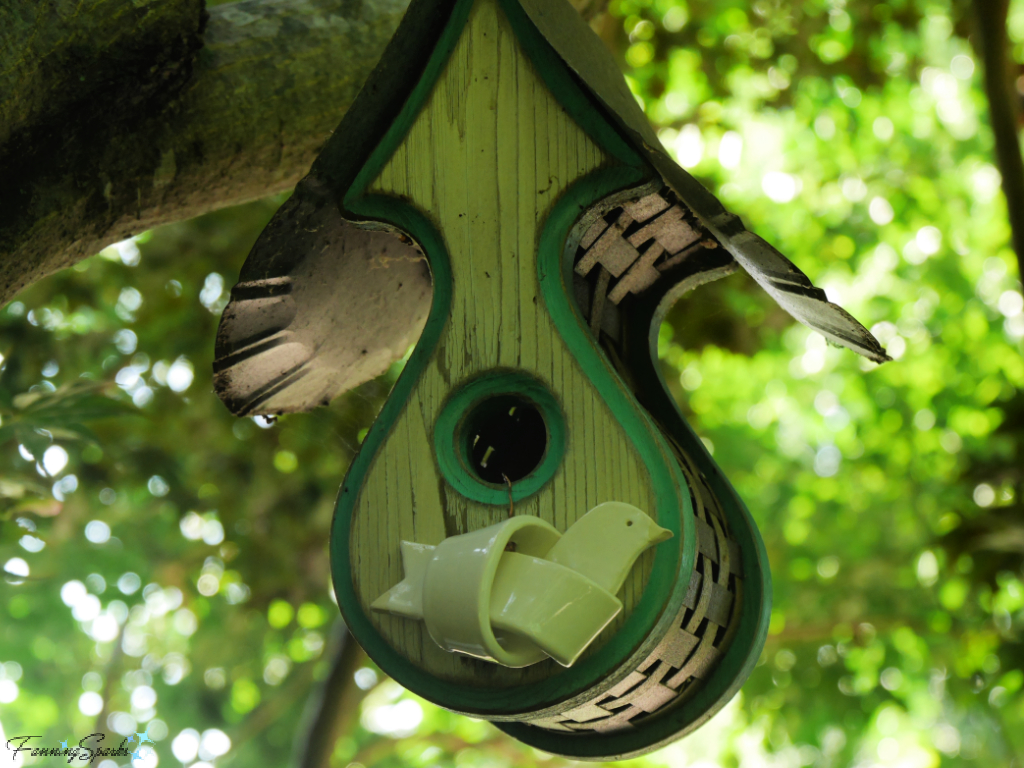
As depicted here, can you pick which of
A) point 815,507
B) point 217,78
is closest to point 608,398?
point 217,78

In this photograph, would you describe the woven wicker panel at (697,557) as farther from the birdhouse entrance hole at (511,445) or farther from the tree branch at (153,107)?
the tree branch at (153,107)

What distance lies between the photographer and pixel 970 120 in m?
6.07

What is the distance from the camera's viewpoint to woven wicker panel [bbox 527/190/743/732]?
0.91m

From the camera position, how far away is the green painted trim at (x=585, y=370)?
A: 81 cm

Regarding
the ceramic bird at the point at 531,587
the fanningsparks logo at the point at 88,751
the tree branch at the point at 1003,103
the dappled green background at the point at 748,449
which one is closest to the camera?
the ceramic bird at the point at 531,587

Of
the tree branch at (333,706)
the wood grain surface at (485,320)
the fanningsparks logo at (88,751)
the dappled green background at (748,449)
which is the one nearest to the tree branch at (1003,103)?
the dappled green background at (748,449)

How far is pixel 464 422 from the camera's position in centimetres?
95

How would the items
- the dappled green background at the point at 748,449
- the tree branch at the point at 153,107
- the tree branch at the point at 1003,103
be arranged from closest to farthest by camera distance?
the tree branch at the point at 153,107 < the tree branch at the point at 1003,103 < the dappled green background at the point at 748,449

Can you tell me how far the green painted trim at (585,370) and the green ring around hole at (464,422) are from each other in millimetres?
53

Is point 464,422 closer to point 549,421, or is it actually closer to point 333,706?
point 549,421

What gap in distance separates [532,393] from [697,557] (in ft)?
0.76

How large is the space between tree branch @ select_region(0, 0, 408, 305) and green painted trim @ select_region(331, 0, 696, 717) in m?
0.34

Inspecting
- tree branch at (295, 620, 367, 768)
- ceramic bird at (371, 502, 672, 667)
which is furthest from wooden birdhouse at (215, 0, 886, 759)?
tree branch at (295, 620, 367, 768)

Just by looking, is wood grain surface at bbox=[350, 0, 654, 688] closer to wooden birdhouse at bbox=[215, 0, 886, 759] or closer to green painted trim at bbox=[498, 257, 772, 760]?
wooden birdhouse at bbox=[215, 0, 886, 759]
